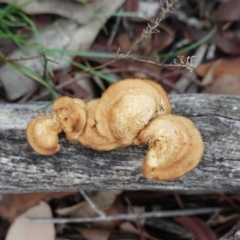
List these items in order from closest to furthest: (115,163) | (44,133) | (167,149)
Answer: (167,149) → (44,133) → (115,163)

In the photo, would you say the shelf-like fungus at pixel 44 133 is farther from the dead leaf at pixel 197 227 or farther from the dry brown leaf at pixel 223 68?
the dry brown leaf at pixel 223 68

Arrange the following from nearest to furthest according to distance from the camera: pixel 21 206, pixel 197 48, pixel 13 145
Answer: pixel 13 145 < pixel 21 206 < pixel 197 48

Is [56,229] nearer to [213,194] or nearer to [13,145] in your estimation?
[13,145]

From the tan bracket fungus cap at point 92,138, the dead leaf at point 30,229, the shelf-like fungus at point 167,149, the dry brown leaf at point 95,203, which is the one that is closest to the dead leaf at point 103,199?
the dry brown leaf at point 95,203

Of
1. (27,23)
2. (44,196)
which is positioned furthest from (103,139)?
(27,23)

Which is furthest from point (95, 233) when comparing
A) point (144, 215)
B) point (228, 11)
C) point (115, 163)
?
point (228, 11)

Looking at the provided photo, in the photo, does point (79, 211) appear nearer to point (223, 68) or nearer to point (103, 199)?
point (103, 199)
